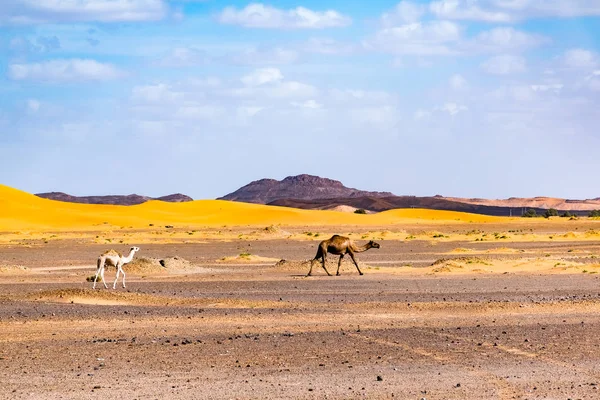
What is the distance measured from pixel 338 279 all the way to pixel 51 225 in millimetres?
65466

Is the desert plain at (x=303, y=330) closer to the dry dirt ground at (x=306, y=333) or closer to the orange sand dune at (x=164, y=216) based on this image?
the dry dirt ground at (x=306, y=333)

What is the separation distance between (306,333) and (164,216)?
3733 inches

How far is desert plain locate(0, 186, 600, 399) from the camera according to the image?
1248cm

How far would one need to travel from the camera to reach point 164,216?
111 m

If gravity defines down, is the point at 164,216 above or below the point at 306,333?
above

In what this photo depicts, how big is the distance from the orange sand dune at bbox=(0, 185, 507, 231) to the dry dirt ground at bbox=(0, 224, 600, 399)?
59244mm

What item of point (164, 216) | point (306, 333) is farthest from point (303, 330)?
point (164, 216)

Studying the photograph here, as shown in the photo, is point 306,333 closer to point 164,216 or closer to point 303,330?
point 303,330

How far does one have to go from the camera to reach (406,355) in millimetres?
14766

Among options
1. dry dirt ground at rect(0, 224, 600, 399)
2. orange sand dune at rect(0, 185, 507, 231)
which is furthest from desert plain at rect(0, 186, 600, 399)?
orange sand dune at rect(0, 185, 507, 231)

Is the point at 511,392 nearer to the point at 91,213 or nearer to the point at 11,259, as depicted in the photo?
the point at 11,259

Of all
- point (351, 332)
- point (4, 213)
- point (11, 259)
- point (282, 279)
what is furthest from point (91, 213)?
point (351, 332)

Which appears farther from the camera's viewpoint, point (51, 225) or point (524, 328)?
point (51, 225)

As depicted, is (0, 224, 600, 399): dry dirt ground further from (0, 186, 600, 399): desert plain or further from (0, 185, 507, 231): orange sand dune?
(0, 185, 507, 231): orange sand dune
